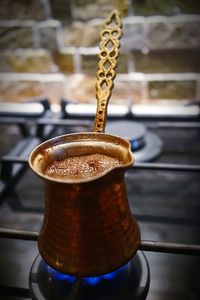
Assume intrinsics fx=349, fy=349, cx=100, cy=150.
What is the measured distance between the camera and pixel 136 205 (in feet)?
2.35

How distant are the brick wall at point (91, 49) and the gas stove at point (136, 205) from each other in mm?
103

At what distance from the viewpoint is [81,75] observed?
1.23 meters

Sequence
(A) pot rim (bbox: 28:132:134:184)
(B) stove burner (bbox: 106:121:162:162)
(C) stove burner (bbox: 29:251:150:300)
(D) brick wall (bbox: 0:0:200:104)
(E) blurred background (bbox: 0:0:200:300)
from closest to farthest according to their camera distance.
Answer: (A) pot rim (bbox: 28:132:134:184)
(C) stove burner (bbox: 29:251:150:300)
(E) blurred background (bbox: 0:0:200:300)
(B) stove burner (bbox: 106:121:162:162)
(D) brick wall (bbox: 0:0:200:104)

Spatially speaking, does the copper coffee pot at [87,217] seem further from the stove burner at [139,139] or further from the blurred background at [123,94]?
the stove burner at [139,139]

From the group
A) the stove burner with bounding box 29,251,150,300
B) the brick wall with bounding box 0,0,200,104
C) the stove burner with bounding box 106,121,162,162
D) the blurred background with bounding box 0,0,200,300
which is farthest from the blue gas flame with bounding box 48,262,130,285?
the brick wall with bounding box 0,0,200,104

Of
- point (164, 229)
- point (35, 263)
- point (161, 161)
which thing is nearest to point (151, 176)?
point (161, 161)

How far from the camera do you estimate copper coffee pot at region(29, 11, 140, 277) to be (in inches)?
15.6

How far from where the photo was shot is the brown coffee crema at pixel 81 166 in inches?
16.8

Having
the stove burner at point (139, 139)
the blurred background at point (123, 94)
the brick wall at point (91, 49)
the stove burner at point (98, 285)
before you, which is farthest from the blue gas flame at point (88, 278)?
the brick wall at point (91, 49)

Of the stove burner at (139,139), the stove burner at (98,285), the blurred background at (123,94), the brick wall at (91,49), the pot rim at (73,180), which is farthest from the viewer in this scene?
the brick wall at (91,49)

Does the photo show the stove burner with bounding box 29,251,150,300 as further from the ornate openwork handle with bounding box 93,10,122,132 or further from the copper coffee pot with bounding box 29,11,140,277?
the ornate openwork handle with bounding box 93,10,122,132

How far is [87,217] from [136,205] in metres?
0.32

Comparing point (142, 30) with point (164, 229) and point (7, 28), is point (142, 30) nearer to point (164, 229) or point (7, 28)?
point (7, 28)

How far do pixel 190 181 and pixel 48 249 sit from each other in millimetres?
444
